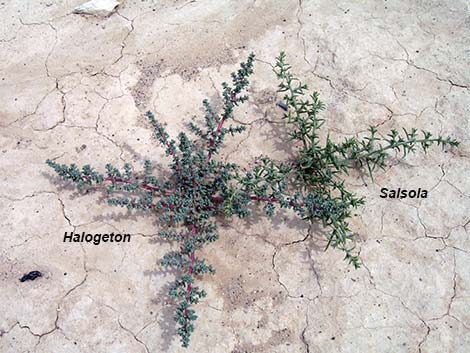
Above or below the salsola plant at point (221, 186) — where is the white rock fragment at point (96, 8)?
above

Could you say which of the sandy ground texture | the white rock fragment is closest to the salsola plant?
the sandy ground texture

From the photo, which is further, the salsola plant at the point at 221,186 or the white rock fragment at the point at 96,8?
the white rock fragment at the point at 96,8

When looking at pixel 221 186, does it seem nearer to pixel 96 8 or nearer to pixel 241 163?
pixel 241 163

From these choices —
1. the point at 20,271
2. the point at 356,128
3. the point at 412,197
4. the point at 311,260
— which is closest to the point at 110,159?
the point at 20,271

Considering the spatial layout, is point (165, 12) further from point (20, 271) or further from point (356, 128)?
point (20, 271)

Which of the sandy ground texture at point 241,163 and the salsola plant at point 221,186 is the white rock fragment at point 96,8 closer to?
the sandy ground texture at point 241,163

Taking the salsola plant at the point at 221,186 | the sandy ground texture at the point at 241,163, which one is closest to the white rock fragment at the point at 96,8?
the sandy ground texture at the point at 241,163
